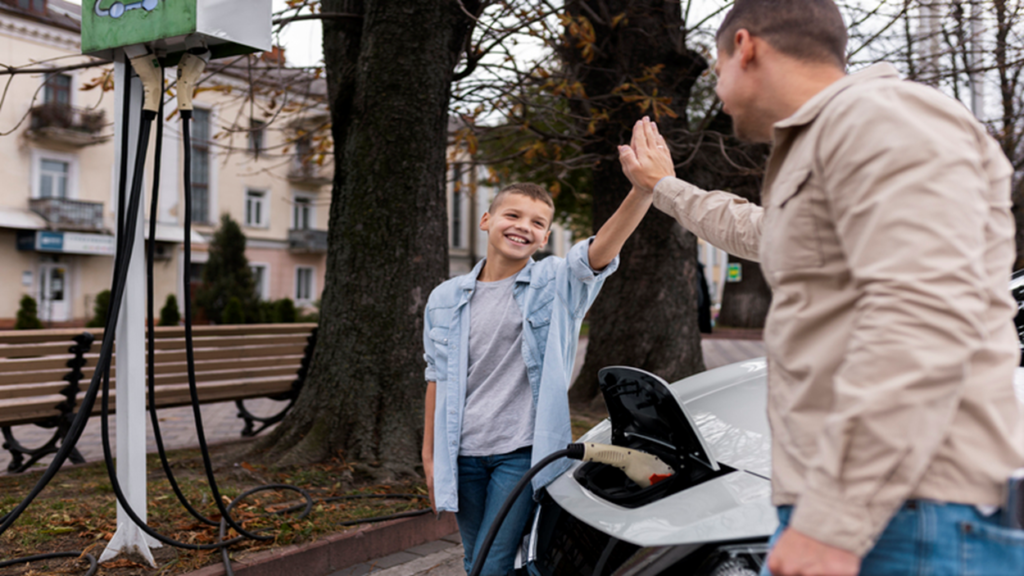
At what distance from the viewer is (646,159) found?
2053 millimetres

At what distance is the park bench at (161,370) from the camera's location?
5293mm

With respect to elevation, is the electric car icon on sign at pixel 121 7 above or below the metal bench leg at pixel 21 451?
above

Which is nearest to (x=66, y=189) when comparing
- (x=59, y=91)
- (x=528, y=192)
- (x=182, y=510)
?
(x=59, y=91)

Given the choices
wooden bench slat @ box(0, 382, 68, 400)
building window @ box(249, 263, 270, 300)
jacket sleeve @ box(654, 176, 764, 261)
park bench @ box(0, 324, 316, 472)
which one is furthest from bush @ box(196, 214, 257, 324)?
jacket sleeve @ box(654, 176, 764, 261)

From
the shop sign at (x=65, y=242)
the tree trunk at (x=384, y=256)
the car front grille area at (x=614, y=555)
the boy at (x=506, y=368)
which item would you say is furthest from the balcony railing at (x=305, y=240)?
the car front grille area at (x=614, y=555)

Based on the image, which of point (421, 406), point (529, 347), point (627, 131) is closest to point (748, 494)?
point (529, 347)

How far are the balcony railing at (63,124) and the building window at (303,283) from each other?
1080 centimetres

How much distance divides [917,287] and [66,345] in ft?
19.5

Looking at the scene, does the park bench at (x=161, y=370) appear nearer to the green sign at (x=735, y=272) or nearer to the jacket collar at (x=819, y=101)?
the jacket collar at (x=819, y=101)

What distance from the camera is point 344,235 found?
5.00m

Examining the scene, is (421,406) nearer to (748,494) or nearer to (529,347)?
(529,347)

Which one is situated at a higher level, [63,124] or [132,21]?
[63,124]

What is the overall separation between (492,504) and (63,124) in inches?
1111

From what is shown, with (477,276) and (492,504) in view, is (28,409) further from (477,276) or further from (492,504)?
(492,504)
